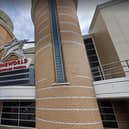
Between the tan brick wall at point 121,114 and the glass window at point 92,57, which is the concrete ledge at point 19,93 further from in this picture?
the tan brick wall at point 121,114

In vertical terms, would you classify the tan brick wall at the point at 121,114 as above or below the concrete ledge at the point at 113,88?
below

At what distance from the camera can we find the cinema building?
664 centimetres

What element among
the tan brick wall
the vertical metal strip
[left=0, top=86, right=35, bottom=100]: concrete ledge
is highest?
the vertical metal strip

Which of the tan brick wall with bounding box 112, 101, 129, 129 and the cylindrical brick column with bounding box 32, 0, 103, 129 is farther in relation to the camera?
the tan brick wall with bounding box 112, 101, 129, 129

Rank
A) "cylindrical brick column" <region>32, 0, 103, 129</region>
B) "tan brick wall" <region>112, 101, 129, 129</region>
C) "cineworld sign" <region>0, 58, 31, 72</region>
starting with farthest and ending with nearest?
"cineworld sign" <region>0, 58, 31, 72</region>, "tan brick wall" <region>112, 101, 129, 129</region>, "cylindrical brick column" <region>32, 0, 103, 129</region>

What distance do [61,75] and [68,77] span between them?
0.46m

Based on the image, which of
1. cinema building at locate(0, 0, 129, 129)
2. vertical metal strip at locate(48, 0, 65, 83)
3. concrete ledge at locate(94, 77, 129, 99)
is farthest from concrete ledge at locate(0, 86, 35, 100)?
concrete ledge at locate(94, 77, 129, 99)

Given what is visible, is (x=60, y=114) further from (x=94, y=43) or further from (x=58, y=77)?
(x=94, y=43)

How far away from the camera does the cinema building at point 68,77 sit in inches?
262

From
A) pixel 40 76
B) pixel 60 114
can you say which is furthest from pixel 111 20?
pixel 60 114

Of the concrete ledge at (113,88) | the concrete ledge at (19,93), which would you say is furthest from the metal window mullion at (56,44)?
the concrete ledge at (19,93)

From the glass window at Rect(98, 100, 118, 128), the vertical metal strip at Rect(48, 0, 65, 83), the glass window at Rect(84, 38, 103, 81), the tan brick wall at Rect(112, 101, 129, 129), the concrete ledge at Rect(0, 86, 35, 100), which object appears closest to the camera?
the vertical metal strip at Rect(48, 0, 65, 83)

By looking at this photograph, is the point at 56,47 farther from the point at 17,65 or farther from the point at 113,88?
the point at 17,65

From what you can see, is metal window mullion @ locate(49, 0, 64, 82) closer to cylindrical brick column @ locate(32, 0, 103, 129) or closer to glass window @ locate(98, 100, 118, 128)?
cylindrical brick column @ locate(32, 0, 103, 129)
